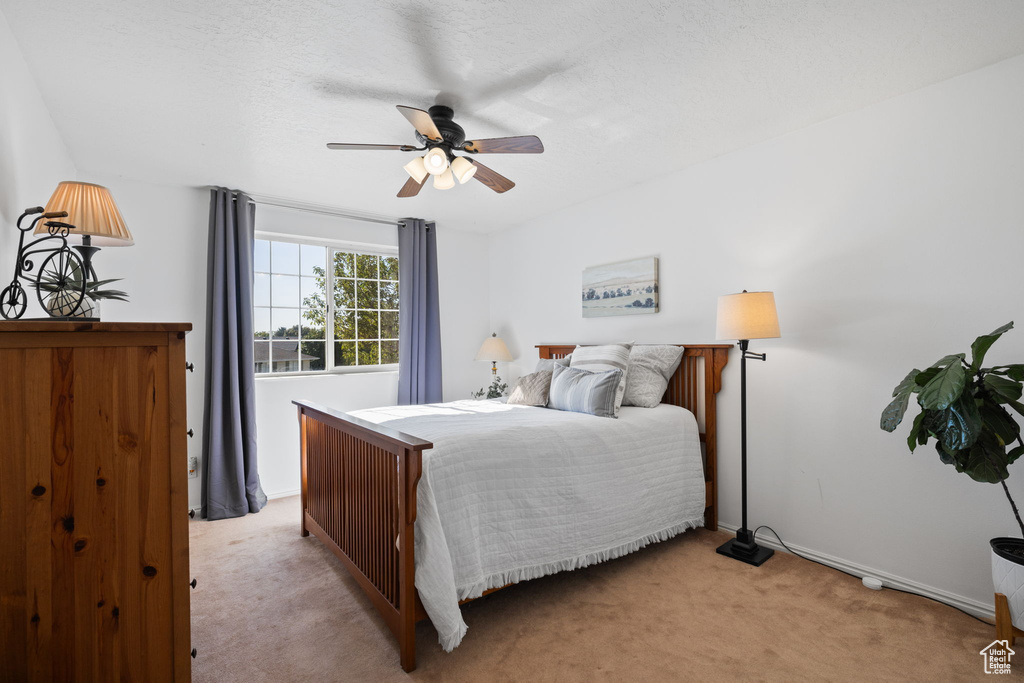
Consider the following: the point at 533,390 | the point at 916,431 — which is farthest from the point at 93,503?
the point at 916,431

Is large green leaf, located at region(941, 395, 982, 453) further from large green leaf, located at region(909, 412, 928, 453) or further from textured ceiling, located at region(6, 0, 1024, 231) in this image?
textured ceiling, located at region(6, 0, 1024, 231)

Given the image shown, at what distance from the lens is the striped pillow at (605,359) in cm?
325

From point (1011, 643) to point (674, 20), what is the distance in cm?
267

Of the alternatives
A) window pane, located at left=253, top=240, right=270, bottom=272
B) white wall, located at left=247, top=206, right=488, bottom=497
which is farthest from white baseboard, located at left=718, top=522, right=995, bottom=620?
window pane, located at left=253, top=240, right=270, bottom=272

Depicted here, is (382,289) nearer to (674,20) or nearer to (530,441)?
(530,441)

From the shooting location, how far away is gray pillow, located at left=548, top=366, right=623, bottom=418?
2.90m

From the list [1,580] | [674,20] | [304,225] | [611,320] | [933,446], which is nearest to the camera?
[1,580]

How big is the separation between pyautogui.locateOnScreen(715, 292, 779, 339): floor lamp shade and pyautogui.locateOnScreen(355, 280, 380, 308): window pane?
315 cm

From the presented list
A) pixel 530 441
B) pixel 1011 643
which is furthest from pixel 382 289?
pixel 1011 643

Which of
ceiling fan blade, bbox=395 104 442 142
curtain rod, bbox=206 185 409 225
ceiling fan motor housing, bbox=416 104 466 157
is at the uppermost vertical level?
curtain rod, bbox=206 185 409 225

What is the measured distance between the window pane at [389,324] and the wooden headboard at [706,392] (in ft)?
8.66

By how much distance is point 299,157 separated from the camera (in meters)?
3.12

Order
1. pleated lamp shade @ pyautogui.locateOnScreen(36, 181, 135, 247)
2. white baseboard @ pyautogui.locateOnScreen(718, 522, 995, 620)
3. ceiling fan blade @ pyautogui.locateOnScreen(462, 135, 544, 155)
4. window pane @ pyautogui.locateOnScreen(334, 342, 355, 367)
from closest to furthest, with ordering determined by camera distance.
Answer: pleated lamp shade @ pyautogui.locateOnScreen(36, 181, 135, 247) < white baseboard @ pyautogui.locateOnScreen(718, 522, 995, 620) < ceiling fan blade @ pyautogui.locateOnScreen(462, 135, 544, 155) < window pane @ pyautogui.locateOnScreen(334, 342, 355, 367)

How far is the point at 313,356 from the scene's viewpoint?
434 centimetres
